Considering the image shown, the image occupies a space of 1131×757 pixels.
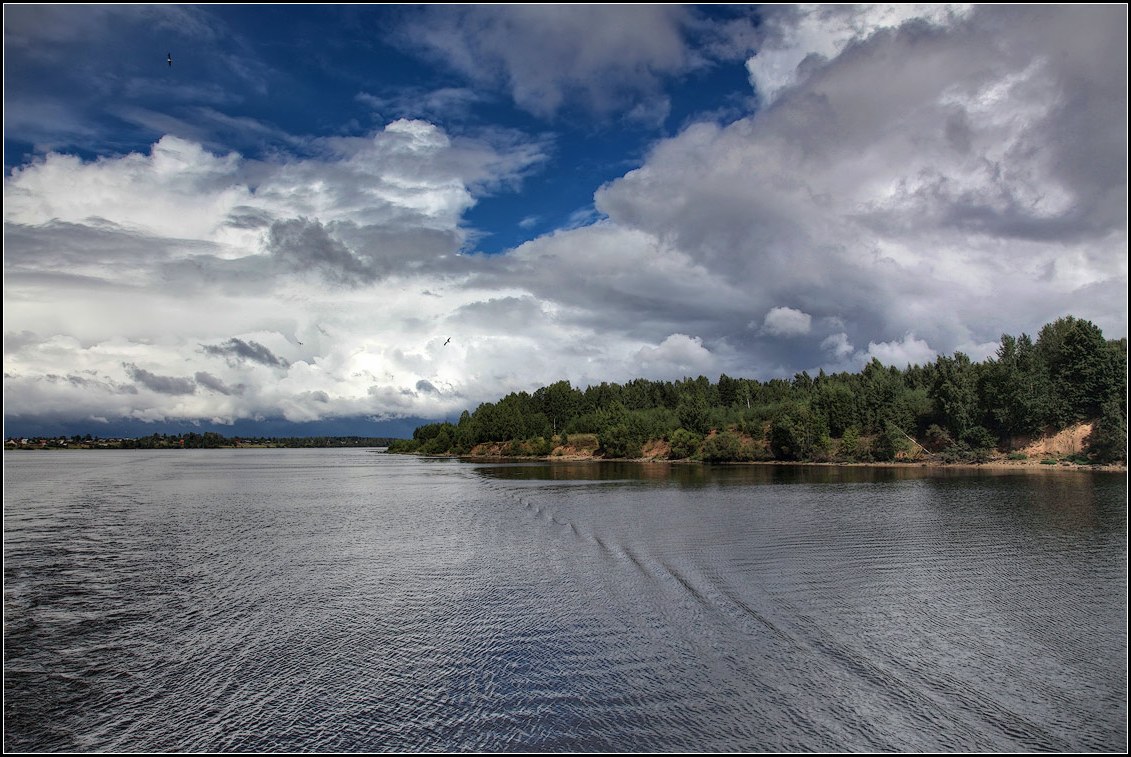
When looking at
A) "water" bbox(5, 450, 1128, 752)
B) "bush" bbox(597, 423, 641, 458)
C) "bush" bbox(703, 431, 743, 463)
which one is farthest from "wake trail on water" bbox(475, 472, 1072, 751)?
→ "bush" bbox(597, 423, 641, 458)

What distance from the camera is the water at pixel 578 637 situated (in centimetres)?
1345

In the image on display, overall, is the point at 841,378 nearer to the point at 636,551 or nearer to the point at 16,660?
the point at 636,551

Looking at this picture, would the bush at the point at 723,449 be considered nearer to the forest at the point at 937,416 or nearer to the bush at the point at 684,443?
the forest at the point at 937,416

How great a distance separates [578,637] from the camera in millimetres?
18844

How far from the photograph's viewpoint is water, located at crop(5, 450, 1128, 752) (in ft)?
44.1

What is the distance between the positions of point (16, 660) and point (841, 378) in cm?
20686

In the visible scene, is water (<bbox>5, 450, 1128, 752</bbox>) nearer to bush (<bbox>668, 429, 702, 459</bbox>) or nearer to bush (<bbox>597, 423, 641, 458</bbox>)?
bush (<bbox>668, 429, 702, 459</bbox>)

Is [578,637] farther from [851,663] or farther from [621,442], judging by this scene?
[621,442]

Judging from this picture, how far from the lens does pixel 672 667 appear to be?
642 inches

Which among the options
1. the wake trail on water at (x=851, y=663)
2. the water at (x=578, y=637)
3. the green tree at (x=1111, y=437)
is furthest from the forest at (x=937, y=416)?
the wake trail on water at (x=851, y=663)

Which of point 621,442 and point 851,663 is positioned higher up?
point 621,442

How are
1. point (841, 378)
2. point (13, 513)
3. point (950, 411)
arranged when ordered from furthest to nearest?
1. point (841, 378)
2. point (950, 411)
3. point (13, 513)

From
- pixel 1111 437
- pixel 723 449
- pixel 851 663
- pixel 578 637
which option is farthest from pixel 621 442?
pixel 851 663

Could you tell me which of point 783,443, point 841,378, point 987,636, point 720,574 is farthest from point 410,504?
point 841,378
